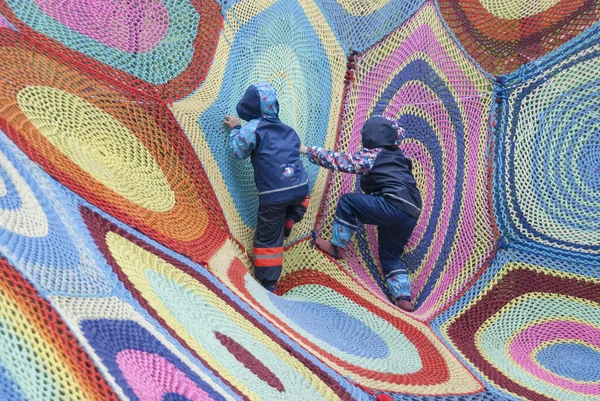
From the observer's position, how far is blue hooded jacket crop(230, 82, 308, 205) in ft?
7.03

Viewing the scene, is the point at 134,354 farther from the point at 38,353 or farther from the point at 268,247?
the point at 268,247

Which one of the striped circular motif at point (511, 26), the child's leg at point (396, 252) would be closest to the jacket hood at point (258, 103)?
the child's leg at point (396, 252)

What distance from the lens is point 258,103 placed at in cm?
214

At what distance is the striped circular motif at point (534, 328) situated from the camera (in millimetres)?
1912

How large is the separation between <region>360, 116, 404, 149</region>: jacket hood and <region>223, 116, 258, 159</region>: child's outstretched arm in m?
0.51

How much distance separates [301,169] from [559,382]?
121cm

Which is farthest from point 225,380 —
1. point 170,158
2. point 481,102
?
point 481,102

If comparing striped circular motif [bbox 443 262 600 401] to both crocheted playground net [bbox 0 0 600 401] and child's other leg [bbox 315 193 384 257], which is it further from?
child's other leg [bbox 315 193 384 257]

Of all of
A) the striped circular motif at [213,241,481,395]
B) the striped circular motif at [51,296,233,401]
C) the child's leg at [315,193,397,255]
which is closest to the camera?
the striped circular motif at [51,296,233,401]

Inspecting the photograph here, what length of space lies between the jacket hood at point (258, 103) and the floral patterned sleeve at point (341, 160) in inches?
9.7

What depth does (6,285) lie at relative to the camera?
1.01 meters

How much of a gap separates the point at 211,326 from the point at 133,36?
1225mm

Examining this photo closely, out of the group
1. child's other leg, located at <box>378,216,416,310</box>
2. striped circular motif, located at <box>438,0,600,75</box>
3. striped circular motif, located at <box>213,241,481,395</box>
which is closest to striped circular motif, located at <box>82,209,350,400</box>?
striped circular motif, located at <box>213,241,481,395</box>

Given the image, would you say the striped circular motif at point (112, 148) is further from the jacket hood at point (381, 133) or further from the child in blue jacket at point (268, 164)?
the jacket hood at point (381, 133)
